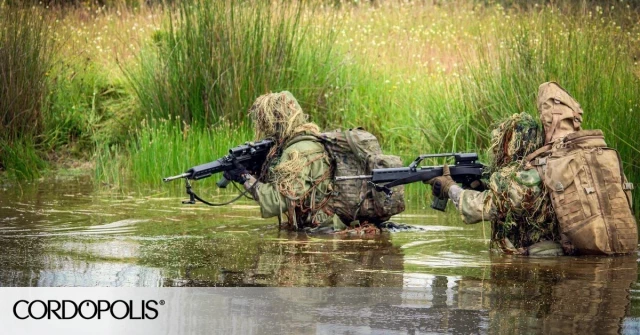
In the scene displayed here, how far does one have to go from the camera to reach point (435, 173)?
8656 millimetres

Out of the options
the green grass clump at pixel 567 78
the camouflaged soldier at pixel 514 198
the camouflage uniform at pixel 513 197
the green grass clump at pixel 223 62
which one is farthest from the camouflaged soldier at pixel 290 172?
the green grass clump at pixel 223 62

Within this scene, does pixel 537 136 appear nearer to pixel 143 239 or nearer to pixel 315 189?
pixel 315 189

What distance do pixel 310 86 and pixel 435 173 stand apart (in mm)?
5723

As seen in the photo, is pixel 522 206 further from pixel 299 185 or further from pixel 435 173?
pixel 299 185

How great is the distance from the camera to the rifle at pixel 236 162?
30.5 ft

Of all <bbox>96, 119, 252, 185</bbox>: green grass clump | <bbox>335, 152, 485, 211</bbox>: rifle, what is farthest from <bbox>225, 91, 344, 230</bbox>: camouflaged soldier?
<bbox>96, 119, 252, 185</bbox>: green grass clump

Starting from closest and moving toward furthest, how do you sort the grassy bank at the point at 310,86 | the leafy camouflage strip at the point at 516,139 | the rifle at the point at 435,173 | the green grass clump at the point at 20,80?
the leafy camouflage strip at the point at 516,139 → the rifle at the point at 435,173 → the grassy bank at the point at 310,86 → the green grass clump at the point at 20,80

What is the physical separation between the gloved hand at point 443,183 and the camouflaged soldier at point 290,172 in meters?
1.07

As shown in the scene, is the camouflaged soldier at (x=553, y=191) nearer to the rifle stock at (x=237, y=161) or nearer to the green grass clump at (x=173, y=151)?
the rifle stock at (x=237, y=161)

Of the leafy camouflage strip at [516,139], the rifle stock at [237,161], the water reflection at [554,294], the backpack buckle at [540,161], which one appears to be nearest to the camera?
the water reflection at [554,294]

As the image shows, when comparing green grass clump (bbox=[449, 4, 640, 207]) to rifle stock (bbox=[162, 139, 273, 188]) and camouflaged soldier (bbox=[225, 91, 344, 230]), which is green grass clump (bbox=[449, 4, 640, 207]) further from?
rifle stock (bbox=[162, 139, 273, 188])

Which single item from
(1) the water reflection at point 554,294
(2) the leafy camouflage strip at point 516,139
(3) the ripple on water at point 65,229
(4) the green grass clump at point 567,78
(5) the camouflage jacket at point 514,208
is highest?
(4) the green grass clump at point 567,78

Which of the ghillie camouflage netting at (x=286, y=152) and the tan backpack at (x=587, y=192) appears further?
the ghillie camouflage netting at (x=286, y=152)

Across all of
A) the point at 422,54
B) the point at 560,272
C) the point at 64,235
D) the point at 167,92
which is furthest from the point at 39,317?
the point at 422,54
